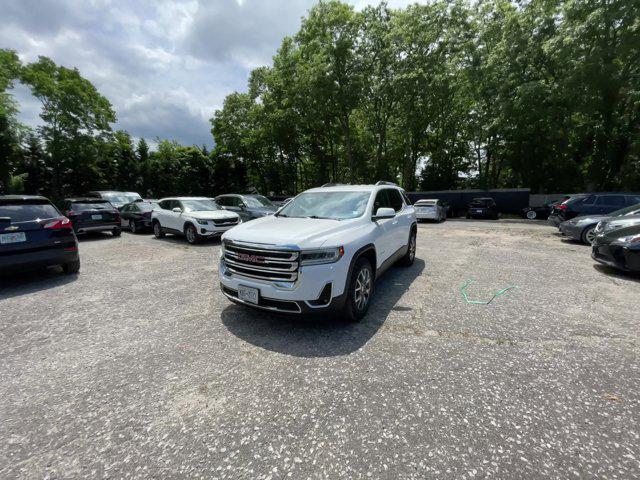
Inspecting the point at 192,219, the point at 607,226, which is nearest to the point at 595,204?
the point at 607,226

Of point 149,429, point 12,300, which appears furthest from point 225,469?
point 12,300

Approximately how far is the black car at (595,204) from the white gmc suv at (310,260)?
34.5 feet

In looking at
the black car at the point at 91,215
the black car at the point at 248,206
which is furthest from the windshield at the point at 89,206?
the black car at the point at 248,206

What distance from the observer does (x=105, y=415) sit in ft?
7.47

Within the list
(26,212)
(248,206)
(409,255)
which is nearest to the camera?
(26,212)

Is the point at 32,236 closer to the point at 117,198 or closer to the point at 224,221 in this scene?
the point at 224,221

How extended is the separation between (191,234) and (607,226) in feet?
37.9

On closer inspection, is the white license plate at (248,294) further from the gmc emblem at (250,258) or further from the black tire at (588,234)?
the black tire at (588,234)

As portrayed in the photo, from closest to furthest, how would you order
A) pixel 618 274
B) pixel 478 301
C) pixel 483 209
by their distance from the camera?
pixel 478 301 → pixel 618 274 → pixel 483 209

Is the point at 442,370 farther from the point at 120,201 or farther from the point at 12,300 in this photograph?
the point at 120,201

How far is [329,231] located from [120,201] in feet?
A: 58.6

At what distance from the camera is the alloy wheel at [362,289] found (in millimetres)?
3738

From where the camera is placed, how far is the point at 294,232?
3.61 meters

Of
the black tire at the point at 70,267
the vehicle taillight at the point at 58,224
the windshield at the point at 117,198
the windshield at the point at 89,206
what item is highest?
the windshield at the point at 117,198
